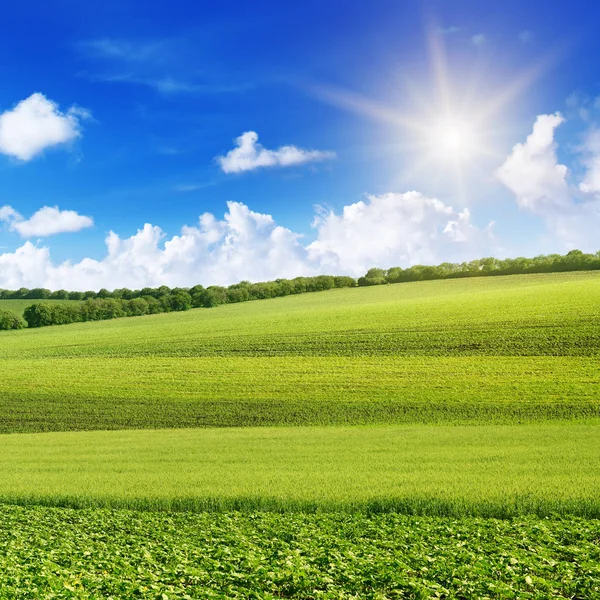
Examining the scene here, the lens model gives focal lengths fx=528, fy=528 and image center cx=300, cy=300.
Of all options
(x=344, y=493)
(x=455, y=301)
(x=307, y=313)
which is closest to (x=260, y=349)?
(x=307, y=313)

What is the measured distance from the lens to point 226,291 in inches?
4951

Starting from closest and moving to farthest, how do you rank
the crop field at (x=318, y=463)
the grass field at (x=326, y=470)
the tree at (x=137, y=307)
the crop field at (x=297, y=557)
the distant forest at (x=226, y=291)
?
the crop field at (x=297, y=557), the crop field at (x=318, y=463), the grass field at (x=326, y=470), the distant forest at (x=226, y=291), the tree at (x=137, y=307)

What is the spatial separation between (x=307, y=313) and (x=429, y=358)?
102ft

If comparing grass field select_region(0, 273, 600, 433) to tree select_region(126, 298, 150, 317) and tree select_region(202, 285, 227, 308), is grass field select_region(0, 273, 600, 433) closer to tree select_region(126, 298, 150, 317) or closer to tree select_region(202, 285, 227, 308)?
tree select_region(126, 298, 150, 317)

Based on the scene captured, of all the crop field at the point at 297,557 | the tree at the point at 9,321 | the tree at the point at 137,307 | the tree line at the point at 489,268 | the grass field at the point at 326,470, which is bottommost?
the grass field at the point at 326,470

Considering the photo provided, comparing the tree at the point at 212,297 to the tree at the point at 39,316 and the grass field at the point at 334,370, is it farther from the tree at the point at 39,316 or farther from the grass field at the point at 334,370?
the grass field at the point at 334,370

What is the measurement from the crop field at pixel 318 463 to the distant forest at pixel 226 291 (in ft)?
169

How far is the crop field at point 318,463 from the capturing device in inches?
423

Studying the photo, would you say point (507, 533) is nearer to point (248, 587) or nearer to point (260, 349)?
point (248, 587)

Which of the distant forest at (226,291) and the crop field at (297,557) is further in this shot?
the distant forest at (226,291)

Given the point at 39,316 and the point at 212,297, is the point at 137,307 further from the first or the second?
the point at 39,316

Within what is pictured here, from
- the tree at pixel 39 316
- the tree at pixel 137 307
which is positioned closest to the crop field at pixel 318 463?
the tree at pixel 39 316

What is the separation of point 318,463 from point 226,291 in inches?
4174

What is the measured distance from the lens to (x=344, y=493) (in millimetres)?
16703
